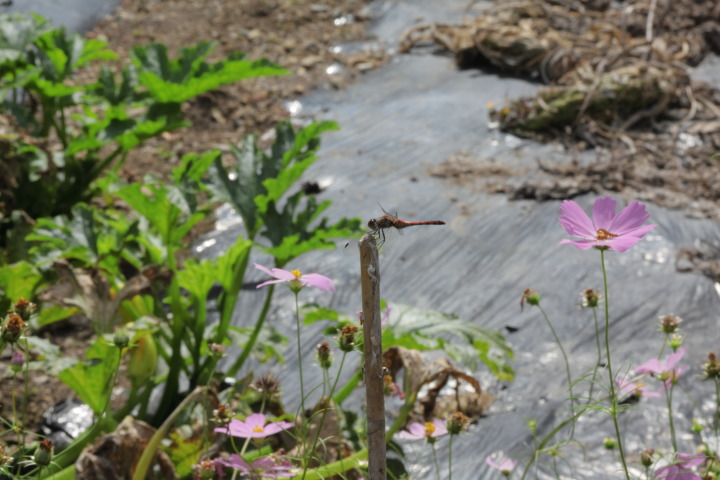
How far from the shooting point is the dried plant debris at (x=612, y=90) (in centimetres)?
369

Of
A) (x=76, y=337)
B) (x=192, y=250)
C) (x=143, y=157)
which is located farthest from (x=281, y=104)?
(x=76, y=337)

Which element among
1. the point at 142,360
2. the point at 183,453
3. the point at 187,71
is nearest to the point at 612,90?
the point at 187,71

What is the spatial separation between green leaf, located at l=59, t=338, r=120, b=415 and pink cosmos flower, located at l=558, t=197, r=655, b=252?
4.05 ft

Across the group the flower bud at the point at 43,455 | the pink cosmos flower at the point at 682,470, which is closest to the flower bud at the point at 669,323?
the pink cosmos flower at the point at 682,470

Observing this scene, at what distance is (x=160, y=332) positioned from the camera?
2.34 m

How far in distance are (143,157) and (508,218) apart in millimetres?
2219

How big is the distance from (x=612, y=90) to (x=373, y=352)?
3.72 meters

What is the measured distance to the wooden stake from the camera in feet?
3.25

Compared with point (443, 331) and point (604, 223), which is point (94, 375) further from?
point (604, 223)

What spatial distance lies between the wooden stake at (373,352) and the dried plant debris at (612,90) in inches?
101

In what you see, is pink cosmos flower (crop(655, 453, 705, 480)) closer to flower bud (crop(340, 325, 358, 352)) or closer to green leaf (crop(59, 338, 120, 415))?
flower bud (crop(340, 325, 358, 352))

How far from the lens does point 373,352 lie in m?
1.03

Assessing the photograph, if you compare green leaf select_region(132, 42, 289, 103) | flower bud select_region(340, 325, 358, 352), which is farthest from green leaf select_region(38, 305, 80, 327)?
flower bud select_region(340, 325, 358, 352)

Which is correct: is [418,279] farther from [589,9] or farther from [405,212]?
[589,9]
